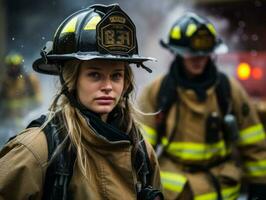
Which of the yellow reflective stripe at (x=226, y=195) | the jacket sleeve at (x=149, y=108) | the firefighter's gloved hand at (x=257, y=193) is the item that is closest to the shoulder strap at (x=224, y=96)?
the jacket sleeve at (x=149, y=108)

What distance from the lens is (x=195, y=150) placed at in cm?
424

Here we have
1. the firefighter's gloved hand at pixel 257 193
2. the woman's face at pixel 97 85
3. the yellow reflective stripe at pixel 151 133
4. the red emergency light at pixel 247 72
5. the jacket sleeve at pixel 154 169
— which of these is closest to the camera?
the woman's face at pixel 97 85

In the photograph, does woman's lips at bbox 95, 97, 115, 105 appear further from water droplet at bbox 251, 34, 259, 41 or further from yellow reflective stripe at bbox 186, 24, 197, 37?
water droplet at bbox 251, 34, 259, 41

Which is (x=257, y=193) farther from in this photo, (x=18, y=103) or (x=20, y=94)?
(x=18, y=103)

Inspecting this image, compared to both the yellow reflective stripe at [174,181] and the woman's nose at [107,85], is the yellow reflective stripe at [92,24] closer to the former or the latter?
the woman's nose at [107,85]

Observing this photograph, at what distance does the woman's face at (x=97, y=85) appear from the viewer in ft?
8.14

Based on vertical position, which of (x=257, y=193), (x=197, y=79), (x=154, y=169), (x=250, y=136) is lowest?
(x=257, y=193)

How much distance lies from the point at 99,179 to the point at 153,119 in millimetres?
1947

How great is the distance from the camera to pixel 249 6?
6512mm

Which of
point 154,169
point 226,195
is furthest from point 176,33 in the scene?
point 154,169

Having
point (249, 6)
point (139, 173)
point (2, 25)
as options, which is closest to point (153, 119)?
point (139, 173)

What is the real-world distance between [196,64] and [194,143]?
1.91ft

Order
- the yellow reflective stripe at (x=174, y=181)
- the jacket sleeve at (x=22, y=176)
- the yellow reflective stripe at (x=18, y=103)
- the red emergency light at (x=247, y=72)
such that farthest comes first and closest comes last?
the red emergency light at (x=247, y=72) < the yellow reflective stripe at (x=18, y=103) < the yellow reflective stripe at (x=174, y=181) < the jacket sleeve at (x=22, y=176)

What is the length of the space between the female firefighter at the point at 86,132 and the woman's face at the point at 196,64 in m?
1.78
